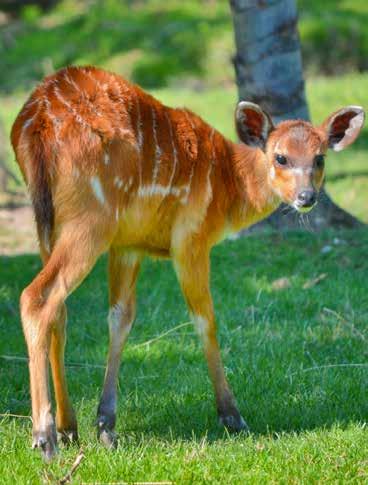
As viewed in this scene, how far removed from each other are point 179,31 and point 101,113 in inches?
557

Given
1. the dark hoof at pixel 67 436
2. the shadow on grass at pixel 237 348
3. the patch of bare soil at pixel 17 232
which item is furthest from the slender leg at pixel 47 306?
the patch of bare soil at pixel 17 232

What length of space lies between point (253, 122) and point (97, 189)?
144cm

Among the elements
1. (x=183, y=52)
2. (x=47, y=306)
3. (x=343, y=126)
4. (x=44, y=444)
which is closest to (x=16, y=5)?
(x=183, y=52)

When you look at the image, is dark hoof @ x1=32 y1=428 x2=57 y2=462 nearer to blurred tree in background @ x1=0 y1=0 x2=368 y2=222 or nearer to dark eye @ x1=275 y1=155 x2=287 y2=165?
dark eye @ x1=275 y1=155 x2=287 y2=165

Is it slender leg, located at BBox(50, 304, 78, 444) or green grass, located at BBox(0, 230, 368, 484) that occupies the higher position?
slender leg, located at BBox(50, 304, 78, 444)

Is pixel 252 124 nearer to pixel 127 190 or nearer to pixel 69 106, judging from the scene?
pixel 127 190

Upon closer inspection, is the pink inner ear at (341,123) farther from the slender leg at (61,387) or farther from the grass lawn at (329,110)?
the grass lawn at (329,110)

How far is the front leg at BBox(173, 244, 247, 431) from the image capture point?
5.73 metres

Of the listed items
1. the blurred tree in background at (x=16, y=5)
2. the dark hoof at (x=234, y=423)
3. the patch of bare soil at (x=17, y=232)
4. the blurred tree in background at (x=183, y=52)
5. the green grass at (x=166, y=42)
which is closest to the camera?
the dark hoof at (x=234, y=423)

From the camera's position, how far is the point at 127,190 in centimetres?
533

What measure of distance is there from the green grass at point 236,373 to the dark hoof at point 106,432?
0.06 meters

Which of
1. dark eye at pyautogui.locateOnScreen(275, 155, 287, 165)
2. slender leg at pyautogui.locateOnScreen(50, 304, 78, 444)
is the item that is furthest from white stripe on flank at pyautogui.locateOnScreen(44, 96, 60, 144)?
dark eye at pyautogui.locateOnScreen(275, 155, 287, 165)

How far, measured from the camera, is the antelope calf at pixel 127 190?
505 cm

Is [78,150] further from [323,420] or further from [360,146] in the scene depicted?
[360,146]
